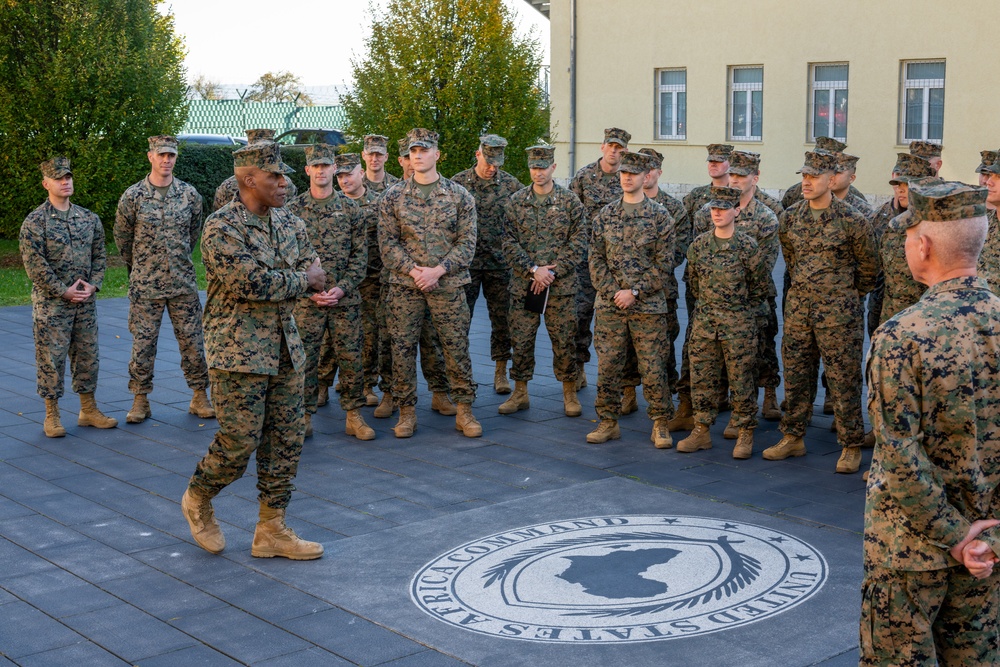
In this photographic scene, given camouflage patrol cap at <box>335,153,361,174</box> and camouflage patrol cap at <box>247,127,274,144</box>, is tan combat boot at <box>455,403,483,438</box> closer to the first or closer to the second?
camouflage patrol cap at <box>335,153,361,174</box>

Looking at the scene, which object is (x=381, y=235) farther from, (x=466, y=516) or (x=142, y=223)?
(x=466, y=516)

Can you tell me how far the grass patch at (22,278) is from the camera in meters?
17.1

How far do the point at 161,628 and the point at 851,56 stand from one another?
19890 mm

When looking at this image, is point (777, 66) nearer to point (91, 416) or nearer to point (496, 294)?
point (496, 294)

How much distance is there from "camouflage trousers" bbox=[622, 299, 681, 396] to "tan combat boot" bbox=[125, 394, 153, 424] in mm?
3818

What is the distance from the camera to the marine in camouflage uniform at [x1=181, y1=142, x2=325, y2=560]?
19.9 ft

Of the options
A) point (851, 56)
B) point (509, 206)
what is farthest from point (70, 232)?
point (851, 56)

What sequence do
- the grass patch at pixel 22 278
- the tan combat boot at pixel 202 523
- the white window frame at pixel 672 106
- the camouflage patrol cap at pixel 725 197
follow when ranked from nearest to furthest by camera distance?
1. the tan combat boot at pixel 202 523
2. the camouflage patrol cap at pixel 725 197
3. the grass patch at pixel 22 278
4. the white window frame at pixel 672 106

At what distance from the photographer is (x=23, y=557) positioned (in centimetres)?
642

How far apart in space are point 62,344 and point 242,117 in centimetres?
3002

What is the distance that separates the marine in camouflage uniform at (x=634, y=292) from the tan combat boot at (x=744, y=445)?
0.51m

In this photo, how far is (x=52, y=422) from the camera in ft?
30.1

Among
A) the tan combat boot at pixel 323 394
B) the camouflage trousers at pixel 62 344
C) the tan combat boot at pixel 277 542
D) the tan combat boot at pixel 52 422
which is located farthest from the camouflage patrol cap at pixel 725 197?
the tan combat boot at pixel 52 422

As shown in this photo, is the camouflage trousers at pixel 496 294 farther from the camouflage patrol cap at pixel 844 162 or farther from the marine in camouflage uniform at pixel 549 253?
the camouflage patrol cap at pixel 844 162
